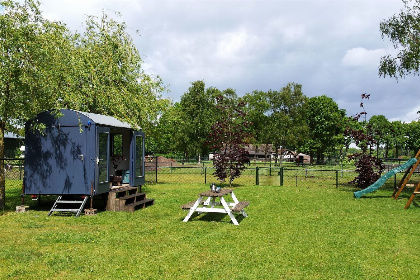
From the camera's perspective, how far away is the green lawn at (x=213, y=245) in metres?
6.36

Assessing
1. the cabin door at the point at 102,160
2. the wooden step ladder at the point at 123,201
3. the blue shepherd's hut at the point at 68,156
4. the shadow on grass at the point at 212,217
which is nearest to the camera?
the shadow on grass at the point at 212,217

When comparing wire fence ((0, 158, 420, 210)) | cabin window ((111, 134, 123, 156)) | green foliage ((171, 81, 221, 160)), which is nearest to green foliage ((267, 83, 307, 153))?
green foliage ((171, 81, 221, 160))

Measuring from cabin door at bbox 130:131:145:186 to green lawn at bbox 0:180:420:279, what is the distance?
225cm

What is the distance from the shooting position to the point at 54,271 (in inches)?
250

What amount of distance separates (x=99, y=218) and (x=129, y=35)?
10574mm

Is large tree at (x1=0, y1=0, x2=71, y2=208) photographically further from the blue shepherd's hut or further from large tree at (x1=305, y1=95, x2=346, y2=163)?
large tree at (x1=305, y1=95, x2=346, y2=163)

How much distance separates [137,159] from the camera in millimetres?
15312

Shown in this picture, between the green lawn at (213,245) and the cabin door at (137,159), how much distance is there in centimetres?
225

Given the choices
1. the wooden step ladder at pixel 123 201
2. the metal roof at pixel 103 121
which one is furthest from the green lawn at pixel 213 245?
the metal roof at pixel 103 121

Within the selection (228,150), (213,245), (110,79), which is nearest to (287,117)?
(228,150)

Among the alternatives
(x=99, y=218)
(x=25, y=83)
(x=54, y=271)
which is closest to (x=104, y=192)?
(x=99, y=218)

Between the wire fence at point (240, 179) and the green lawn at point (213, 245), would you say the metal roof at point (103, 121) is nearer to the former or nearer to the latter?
the green lawn at point (213, 245)

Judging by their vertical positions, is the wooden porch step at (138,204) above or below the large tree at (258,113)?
below

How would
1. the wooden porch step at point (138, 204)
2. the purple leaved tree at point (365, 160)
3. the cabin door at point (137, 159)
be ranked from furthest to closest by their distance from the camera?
1. the purple leaved tree at point (365, 160)
2. the cabin door at point (137, 159)
3. the wooden porch step at point (138, 204)
